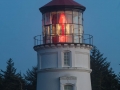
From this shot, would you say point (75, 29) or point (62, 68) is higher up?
point (75, 29)

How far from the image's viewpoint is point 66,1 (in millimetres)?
32906

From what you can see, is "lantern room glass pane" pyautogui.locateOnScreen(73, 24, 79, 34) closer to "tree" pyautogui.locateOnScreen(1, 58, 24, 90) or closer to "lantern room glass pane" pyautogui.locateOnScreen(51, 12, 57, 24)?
"lantern room glass pane" pyautogui.locateOnScreen(51, 12, 57, 24)

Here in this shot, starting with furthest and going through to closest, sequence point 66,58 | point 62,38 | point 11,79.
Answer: point 11,79, point 66,58, point 62,38

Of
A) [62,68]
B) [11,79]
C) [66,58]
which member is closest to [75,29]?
[66,58]

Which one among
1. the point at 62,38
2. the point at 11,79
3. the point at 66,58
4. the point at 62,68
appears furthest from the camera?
the point at 11,79

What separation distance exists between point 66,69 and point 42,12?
379cm

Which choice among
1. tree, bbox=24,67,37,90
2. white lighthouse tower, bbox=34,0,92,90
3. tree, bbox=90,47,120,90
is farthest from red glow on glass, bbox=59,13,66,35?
tree, bbox=24,67,37,90

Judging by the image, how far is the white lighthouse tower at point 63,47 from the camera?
3247cm

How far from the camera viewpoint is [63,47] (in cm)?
3259

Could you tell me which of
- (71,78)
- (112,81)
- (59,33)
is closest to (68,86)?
(71,78)

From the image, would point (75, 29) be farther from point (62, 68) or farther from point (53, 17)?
point (62, 68)

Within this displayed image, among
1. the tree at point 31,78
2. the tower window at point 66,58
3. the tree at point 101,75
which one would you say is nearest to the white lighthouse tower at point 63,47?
the tower window at point 66,58

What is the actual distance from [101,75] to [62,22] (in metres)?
26.0

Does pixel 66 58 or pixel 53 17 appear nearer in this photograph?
pixel 53 17
